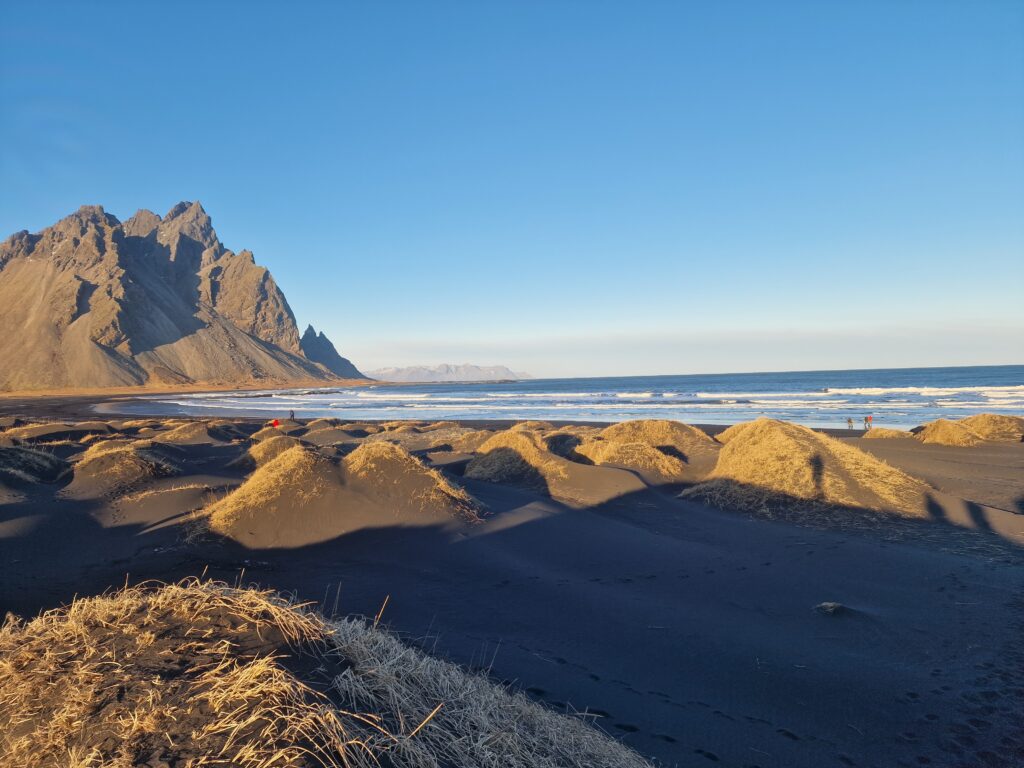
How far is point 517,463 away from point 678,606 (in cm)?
1001

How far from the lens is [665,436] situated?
912 inches

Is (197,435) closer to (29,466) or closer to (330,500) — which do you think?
(29,466)

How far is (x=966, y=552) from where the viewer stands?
10.0m

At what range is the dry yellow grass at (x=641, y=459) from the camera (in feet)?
58.2

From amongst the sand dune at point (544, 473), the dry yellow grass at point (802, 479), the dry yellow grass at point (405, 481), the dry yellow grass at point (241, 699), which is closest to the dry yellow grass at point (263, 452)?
the sand dune at point (544, 473)

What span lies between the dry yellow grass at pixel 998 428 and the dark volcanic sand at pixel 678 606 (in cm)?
1736

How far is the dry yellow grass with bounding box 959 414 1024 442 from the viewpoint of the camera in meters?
24.5

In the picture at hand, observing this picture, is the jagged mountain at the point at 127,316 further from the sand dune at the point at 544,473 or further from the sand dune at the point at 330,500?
the sand dune at the point at 330,500

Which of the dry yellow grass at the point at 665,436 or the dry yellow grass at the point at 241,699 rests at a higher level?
the dry yellow grass at the point at 241,699

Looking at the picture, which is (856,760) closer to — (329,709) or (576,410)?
(329,709)

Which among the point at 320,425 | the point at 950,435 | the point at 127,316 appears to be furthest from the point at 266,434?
the point at 127,316

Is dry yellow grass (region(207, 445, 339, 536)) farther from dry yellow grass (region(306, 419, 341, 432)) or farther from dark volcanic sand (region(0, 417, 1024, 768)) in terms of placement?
dry yellow grass (region(306, 419, 341, 432))

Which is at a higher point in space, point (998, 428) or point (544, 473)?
point (998, 428)

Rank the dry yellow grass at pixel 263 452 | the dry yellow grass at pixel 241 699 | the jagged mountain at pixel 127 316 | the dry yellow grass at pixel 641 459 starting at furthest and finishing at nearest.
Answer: the jagged mountain at pixel 127 316 → the dry yellow grass at pixel 641 459 → the dry yellow grass at pixel 263 452 → the dry yellow grass at pixel 241 699
